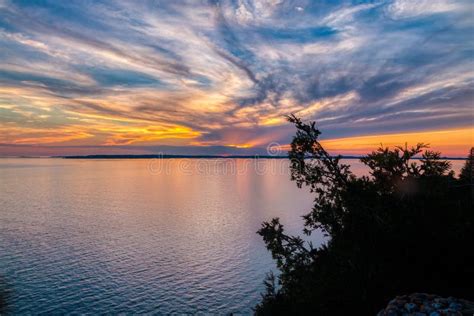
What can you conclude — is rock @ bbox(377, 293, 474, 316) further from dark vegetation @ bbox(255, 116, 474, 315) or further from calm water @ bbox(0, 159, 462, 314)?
calm water @ bbox(0, 159, 462, 314)

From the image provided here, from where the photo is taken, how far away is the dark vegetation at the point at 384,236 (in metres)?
18.7

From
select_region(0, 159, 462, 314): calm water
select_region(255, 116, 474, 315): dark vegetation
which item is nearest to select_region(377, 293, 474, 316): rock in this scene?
select_region(255, 116, 474, 315): dark vegetation

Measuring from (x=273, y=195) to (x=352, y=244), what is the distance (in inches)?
5208

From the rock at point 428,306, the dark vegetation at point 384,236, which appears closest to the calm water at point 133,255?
the dark vegetation at point 384,236

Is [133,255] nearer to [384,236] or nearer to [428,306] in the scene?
[384,236]

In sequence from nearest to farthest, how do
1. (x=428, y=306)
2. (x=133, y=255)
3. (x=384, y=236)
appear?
(x=428, y=306) → (x=384, y=236) → (x=133, y=255)

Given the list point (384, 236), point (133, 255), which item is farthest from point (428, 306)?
point (133, 255)

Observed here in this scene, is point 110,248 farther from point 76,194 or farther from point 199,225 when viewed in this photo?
point 76,194

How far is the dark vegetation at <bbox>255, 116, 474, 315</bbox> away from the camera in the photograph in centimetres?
1873

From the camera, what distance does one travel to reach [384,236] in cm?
2030

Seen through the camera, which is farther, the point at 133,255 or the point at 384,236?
the point at 133,255

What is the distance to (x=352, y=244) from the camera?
849 inches

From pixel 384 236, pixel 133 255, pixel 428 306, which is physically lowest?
pixel 133 255

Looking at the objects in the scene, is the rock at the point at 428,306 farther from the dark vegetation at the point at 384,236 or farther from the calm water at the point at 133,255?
the calm water at the point at 133,255
